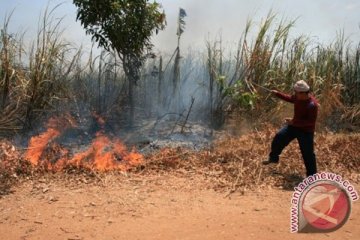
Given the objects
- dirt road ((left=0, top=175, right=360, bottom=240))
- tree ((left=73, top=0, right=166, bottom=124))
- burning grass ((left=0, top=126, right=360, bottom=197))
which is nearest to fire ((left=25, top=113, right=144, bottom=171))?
burning grass ((left=0, top=126, right=360, bottom=197))

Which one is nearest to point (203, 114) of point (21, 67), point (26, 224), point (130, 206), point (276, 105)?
point (276, 105)

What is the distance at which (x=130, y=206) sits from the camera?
5027mm

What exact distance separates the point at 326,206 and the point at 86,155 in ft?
11.8

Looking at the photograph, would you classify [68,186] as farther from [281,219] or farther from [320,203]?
[320,203]

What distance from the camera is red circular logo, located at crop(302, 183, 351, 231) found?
4715 millimetres

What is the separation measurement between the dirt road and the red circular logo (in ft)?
0.42

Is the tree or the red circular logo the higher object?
the tree

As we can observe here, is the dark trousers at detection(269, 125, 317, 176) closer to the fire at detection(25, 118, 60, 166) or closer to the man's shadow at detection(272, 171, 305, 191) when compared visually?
the man's shadow at detection(272, 171, 305, 191)

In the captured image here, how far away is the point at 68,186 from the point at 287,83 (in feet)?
19.6

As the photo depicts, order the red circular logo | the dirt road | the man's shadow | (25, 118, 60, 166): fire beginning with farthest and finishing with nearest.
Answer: (25, 118, 60, 166): fire < the man's shadow < the red circular logo < the dirt road

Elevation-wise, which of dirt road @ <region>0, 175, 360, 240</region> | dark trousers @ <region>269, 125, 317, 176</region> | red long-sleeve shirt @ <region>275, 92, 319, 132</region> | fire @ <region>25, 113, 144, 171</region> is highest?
red long-sleeve shirt @ <region>275, 92, 319, 132</region>

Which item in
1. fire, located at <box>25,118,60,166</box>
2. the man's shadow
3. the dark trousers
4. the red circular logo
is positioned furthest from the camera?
fire, located at <box>25,118,60,166</box>

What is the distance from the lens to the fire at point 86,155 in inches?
250

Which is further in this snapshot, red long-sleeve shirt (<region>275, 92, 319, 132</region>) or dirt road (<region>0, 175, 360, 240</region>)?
red long-sleeve shirt (<region>275, 92, 319, 132</region>)
